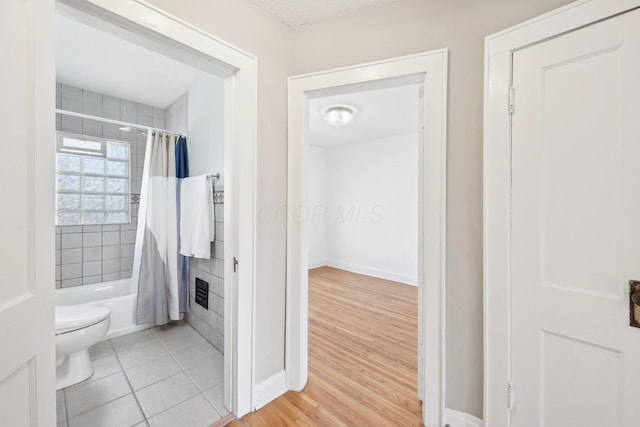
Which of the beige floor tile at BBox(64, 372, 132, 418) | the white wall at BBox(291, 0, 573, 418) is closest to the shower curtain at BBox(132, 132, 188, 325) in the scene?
the beige floor tile at BBox(64, 372, 132, 418)

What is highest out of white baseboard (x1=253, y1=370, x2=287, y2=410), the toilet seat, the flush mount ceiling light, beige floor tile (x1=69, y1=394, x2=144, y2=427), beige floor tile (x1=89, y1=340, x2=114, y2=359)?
the flush mount ceiling light

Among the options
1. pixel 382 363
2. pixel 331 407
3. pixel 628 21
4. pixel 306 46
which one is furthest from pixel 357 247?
pixel 628 21

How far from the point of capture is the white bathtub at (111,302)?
7.59 ft

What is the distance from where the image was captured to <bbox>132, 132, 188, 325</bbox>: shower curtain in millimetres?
2395

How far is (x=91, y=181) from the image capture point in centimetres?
264

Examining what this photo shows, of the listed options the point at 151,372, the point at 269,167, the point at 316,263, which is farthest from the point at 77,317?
the point at 316,263

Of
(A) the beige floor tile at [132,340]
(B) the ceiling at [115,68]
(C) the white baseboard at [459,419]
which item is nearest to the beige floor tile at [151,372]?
(A) the beige floor tile at [132,340]

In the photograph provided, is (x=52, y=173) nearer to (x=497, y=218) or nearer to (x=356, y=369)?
(x=497, y=218)

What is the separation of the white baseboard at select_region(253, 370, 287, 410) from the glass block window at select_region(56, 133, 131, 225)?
2441 mm

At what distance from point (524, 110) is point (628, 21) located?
0.37m

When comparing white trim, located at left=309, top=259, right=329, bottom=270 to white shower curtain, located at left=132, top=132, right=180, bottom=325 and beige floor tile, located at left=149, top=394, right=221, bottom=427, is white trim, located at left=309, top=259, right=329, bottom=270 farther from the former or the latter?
beige floor tile, located at left=149, top=394, right=221, bottom=427

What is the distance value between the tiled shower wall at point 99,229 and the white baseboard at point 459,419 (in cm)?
324

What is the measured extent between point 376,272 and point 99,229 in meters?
3.93

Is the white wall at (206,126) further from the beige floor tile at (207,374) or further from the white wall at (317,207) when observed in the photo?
the white wall at (317,207)
